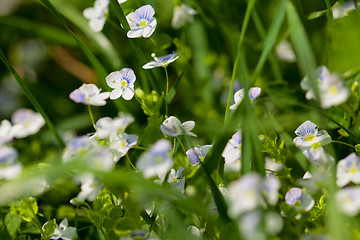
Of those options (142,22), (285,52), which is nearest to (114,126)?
(142,22)

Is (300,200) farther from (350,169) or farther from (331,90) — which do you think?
(331,90)

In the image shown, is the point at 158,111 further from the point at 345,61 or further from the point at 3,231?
the point at 345,61

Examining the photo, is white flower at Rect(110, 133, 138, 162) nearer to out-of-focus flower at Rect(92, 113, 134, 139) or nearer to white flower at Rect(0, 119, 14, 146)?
out-of-focus flower at Rect(92, 113, 134, 139)

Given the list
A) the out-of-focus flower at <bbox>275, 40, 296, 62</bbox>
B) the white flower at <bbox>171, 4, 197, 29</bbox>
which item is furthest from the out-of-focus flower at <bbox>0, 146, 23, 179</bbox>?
the out-of-focus flower at <bbox>275, 40, 296, 62</bbox>

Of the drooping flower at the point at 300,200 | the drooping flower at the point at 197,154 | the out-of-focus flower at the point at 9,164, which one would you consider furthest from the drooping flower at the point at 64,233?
the drooping flower at the point at 300,200

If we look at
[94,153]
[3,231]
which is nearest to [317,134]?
[94,153]
